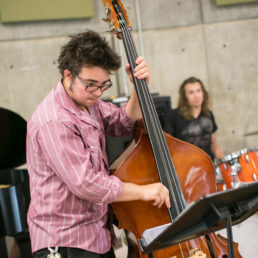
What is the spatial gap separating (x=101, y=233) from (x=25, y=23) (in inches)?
138

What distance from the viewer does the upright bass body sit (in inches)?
59.6

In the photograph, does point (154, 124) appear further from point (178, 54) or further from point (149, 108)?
point (178, 54)

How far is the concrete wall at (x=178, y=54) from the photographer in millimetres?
4379

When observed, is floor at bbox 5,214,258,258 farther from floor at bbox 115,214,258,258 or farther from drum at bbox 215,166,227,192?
drum at bbox 215,166,227,192

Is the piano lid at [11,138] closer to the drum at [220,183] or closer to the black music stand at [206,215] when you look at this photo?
the drum at [220,183]

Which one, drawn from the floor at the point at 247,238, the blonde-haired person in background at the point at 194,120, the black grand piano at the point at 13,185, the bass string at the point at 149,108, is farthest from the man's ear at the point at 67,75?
the blonde-haired person in background at the point at 194,120

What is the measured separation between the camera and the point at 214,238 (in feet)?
5.23

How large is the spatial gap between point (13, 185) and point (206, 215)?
5.15 feet

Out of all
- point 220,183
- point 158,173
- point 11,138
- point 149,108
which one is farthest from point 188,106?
point 158,173

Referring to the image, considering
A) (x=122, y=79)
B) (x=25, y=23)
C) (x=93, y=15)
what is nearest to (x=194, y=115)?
(x=122, y=79)

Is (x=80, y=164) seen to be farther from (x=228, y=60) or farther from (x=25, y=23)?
(x=228, y=60)

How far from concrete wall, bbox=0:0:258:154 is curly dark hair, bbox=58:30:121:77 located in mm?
3110

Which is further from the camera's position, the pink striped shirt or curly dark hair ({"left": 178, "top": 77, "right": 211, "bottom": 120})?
curly dark hair ({"left": 178, "top": 77, "right": 211, "bottom": 120})

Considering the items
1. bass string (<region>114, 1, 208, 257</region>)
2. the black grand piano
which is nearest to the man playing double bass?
bass string (<region>114, 1, 208, 257</region>)
